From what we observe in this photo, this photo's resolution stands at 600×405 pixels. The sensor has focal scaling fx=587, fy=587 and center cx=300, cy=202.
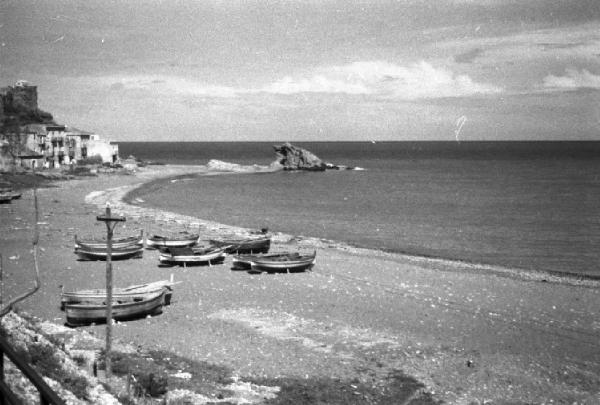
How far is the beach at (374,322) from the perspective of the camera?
20.1 metres

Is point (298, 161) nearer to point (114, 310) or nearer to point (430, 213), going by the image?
point (430, 213)

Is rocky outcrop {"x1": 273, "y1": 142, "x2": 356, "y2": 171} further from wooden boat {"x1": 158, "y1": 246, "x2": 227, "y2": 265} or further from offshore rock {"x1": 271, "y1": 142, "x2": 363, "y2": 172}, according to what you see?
wooden boat {"x1": 158, "y1": 246, "x2": 227, "y2": 265}

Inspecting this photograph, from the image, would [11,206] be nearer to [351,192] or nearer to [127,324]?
[127,324]

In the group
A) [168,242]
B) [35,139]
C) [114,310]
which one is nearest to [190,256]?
[168,242]

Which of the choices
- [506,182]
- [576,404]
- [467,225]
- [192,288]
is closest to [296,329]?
[192,288]

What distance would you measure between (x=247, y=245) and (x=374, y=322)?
17031mm

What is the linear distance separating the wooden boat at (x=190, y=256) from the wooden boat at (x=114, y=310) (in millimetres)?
11216

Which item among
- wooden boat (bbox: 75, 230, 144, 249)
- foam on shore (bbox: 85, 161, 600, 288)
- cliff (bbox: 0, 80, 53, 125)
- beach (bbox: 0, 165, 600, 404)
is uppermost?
cliff (bbox: 0, 80, 53, 125)

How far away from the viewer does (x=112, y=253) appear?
38188 millimetres

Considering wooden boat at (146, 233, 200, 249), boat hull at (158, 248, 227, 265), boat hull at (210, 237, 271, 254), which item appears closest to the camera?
boat hull at (158, 248, 227, 265)

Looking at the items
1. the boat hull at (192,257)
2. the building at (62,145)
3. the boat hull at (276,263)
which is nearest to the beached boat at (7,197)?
the boat hull at (192,257)

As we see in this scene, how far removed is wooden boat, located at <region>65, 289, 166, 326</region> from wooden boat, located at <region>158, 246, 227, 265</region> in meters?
11.2

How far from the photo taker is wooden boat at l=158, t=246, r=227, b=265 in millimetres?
36844

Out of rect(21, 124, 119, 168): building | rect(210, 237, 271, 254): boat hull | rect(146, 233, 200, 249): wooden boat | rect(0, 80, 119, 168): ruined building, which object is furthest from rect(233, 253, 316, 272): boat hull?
rect(21, 124, 119, 168): building
